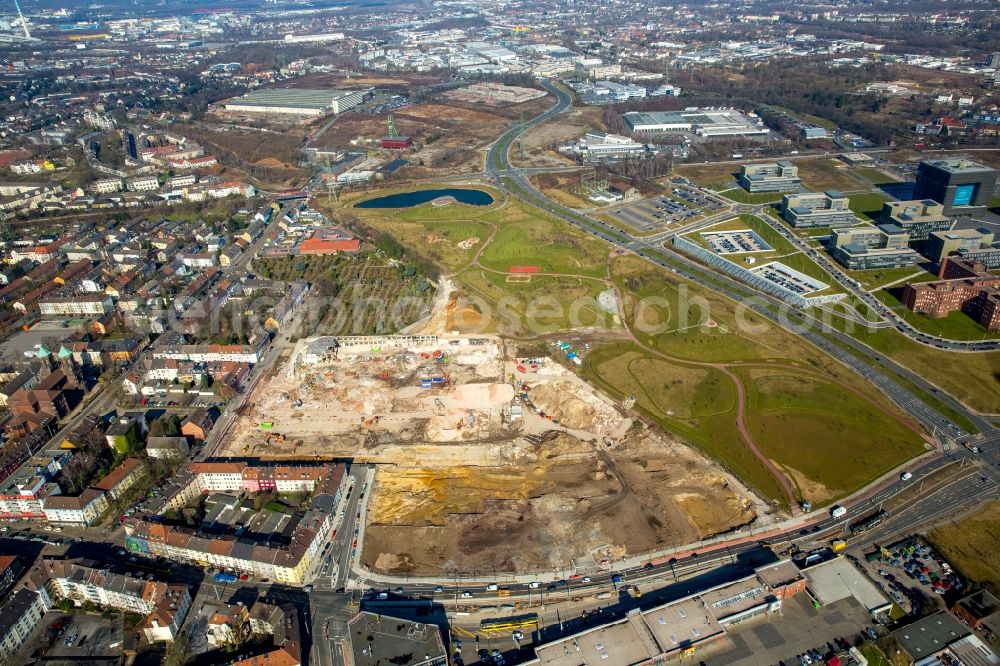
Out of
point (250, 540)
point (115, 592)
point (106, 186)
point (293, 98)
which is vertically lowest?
point (115, 592)

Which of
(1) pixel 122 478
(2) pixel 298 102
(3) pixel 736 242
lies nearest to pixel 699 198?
(3) pixel 736 242

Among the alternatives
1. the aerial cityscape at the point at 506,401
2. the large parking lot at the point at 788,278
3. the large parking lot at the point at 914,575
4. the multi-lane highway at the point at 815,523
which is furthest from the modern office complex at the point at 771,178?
the large parking lot at the point at 914,575

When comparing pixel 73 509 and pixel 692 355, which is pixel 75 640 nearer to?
pixel 73 509

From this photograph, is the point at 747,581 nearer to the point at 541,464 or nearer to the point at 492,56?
the point at 541,464

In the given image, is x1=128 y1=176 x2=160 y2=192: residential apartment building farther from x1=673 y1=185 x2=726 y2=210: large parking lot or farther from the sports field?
x1=673 y1=185 x2=726 y2=210: large parking lot

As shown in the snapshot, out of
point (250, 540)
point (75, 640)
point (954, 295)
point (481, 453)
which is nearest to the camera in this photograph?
point (75, 640)

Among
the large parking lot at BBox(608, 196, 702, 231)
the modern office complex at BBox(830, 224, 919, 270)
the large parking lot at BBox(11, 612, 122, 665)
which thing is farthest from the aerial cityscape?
the large parking lot at BBox(608, 196, 702, 231)

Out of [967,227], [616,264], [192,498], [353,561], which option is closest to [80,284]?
[192,498]
